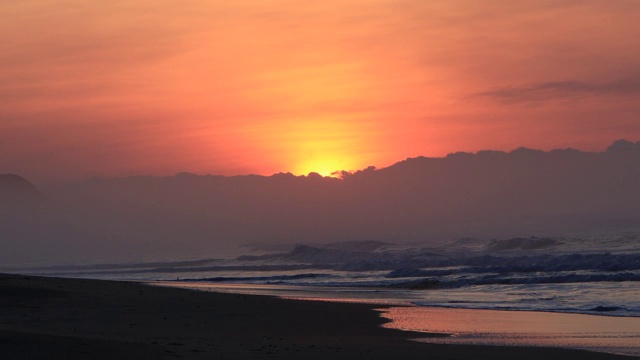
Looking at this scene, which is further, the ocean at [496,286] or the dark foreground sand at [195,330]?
the ocean at [496,286]

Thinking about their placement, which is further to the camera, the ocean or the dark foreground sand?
the ocean

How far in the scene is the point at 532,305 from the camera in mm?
22047

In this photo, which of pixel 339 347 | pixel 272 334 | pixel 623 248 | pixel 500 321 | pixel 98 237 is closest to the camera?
pixel 339 347

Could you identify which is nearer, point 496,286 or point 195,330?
point 195,330

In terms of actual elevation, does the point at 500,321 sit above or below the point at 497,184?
Result: below

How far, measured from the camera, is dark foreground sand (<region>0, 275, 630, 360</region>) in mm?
12039

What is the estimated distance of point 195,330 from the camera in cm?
1590

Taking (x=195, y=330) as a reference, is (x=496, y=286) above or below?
above

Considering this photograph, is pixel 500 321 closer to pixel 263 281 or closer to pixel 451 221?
pixel 263 281

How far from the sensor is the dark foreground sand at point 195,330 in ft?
39.5

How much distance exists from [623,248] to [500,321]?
31.4 metres

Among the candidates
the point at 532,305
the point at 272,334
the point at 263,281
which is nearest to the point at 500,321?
the point at 532,305

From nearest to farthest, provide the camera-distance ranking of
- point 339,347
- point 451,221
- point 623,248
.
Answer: point 339,347 → point 623,248 → point 451,221

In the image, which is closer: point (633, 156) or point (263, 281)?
point (263, 281)
